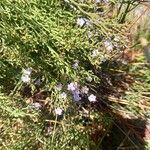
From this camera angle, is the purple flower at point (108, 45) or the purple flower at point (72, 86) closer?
the purple flower at point (72, 86)

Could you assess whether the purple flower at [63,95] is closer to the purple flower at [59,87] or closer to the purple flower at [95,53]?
the purple flower at [59,87]

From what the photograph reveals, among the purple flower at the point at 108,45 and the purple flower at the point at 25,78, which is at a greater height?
the purple flower at the point at 108,45

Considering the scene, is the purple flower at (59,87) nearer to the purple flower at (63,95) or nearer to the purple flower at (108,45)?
the purple flower at (63,95)

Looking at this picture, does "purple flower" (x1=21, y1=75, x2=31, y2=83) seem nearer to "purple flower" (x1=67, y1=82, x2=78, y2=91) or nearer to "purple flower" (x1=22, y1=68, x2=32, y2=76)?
"purple flower" (x1=22, y1=68, x2=32, y2=76)

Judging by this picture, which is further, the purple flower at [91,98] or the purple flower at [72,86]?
the purple flower at [91,98]

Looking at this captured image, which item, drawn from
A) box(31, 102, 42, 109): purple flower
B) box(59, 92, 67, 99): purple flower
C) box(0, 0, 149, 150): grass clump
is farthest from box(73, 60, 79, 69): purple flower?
box(31, 102, 42, 109): purple flower

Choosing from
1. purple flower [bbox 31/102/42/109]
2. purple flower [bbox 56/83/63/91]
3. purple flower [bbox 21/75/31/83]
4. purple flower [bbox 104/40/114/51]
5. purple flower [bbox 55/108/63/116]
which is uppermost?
purple flower [bbox 104/40/114/51]

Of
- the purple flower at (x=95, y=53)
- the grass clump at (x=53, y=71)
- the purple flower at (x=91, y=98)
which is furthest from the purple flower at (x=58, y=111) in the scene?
the purple flower at (x=95, y=53)

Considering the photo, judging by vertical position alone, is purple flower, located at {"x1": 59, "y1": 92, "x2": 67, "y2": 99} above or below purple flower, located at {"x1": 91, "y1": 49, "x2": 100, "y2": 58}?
below

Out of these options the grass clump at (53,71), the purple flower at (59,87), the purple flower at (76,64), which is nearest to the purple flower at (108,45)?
the grass clump at (53,71)

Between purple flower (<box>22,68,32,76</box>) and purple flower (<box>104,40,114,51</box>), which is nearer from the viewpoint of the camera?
purple flower (<box>22,68,32,76</box>)

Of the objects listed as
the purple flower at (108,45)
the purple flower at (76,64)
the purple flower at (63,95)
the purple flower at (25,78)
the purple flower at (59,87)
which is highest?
the purple flower at (108,45)

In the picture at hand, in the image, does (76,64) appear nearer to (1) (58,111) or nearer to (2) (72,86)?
(2) (72,86)

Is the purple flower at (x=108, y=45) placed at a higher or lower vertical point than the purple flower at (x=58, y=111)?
higher
